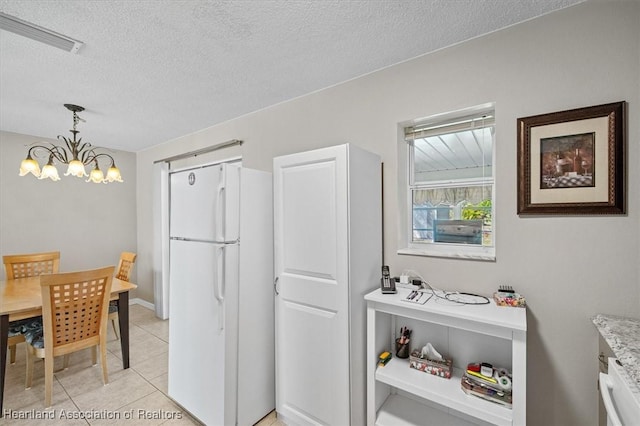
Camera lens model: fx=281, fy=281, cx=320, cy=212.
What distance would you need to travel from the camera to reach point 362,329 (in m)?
1.79

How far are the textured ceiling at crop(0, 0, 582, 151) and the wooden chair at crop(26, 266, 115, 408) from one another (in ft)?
5.22

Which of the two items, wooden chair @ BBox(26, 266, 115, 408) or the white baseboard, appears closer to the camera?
wooden chair @ BBox(26, 266, 115, 408)

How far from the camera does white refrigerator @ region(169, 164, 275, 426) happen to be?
73.0 inches

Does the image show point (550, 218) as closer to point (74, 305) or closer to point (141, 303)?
point (74, 305)

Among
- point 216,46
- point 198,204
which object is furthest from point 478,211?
point 216,46

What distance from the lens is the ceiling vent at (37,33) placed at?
1.55 m

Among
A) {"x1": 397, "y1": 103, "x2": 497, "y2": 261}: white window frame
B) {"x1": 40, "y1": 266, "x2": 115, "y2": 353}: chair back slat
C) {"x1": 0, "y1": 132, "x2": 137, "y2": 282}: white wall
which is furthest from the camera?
{"x1": 0, "y1": 132, "x2": 137, "y2": 282}: white wall

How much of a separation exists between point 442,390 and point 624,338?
2.76ft

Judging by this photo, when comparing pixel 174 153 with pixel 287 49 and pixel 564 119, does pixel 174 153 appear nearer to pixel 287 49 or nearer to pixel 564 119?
pixel 287 49

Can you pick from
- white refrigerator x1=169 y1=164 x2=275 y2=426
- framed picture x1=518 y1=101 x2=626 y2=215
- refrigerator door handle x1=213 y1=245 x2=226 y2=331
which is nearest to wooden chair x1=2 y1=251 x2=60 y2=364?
white refrigerator x1=169 y1=164 x2=275 y2=426

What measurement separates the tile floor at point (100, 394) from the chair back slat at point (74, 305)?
1.46 ft

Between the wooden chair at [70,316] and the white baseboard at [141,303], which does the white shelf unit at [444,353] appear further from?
the white baseboard at [141,303]

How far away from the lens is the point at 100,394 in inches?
93.0

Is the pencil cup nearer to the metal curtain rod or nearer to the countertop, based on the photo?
the countertop
